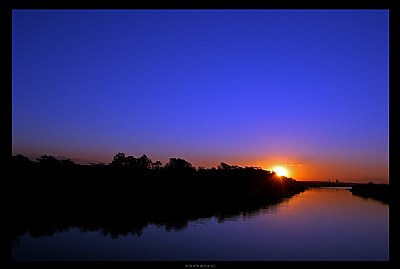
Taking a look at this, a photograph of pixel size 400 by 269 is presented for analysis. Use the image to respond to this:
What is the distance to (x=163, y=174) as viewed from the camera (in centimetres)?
245

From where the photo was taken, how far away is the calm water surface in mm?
1951

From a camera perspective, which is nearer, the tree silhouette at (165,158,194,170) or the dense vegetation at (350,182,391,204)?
the dense vegetation at (350,182,391,204)

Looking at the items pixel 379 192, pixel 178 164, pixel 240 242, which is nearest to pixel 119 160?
pixel 178 164

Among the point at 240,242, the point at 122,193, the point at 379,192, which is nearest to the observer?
the point at 379,192

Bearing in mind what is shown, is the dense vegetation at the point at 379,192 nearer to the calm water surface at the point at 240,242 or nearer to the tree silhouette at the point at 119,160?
the calm water surface at the point at 240,242

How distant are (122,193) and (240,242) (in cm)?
89

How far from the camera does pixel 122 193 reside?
9.09 ft

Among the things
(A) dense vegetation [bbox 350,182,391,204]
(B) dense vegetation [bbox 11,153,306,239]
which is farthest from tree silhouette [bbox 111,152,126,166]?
(A) dense vegetation [bbox 350,182,391,204]

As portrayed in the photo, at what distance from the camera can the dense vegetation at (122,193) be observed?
2.24m

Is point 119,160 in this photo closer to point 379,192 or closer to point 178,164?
point 178,164

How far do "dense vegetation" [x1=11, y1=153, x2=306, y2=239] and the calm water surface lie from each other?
0.10 metres

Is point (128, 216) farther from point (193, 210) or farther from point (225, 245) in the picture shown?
point (225, 245)

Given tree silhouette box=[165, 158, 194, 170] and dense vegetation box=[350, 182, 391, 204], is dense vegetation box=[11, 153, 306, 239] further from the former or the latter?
dense vegetation box=[350, 182, 391, 204]
